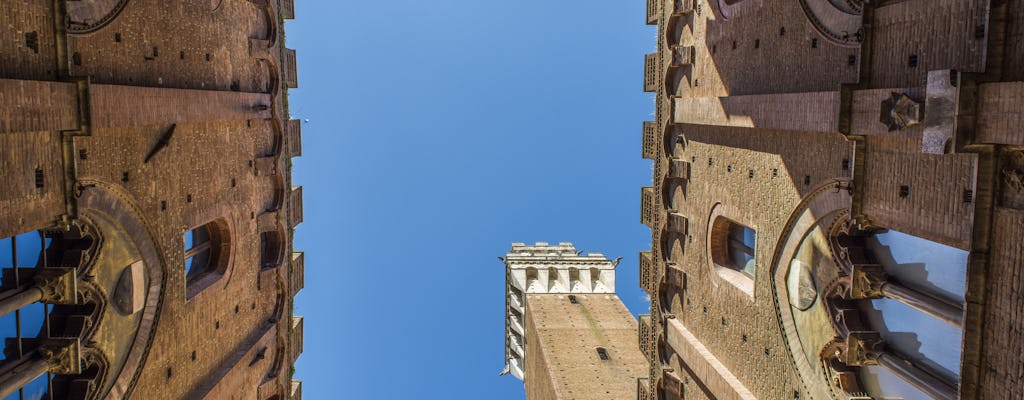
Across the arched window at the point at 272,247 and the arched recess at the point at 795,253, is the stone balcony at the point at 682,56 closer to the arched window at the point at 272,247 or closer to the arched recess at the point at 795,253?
the arched recess at the point at 795,253

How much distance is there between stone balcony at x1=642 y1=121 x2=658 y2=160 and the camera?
20.4 m

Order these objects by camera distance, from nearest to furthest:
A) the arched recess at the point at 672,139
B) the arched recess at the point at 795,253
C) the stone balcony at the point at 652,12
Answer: the arched recess at the point at 795,253 < the arched recess at the point at 672,139 < the stone balcony at the point at 652,12

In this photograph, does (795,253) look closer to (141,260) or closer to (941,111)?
(941,111)

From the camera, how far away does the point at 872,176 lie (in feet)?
31.0

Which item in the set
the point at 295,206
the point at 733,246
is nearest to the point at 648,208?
the point at 733,246

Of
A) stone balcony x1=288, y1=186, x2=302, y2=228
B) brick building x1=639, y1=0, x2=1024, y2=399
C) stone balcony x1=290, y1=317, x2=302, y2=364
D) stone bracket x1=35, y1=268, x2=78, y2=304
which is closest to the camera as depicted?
brick building x1=639, y1=0, x2=1024, y2=399

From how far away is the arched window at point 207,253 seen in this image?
14.8 meters

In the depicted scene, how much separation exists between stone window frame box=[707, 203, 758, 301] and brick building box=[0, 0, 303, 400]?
1202cm

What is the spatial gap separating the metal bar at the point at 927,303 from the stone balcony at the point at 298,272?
16.6 meters

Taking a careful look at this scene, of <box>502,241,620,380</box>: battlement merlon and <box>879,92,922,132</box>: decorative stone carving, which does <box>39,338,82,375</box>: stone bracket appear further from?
<box>502,241,620,380</box>: battlement merlon

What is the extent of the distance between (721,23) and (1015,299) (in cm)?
979

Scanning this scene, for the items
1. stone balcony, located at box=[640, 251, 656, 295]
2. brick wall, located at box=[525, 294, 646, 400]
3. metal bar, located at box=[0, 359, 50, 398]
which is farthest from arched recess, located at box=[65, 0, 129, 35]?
brick wall, located at box=[525, 294, 646, 400]

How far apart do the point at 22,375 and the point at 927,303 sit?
508 inches

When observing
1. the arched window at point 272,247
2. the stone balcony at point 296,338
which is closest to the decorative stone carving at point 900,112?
the arched window at point 272,247
